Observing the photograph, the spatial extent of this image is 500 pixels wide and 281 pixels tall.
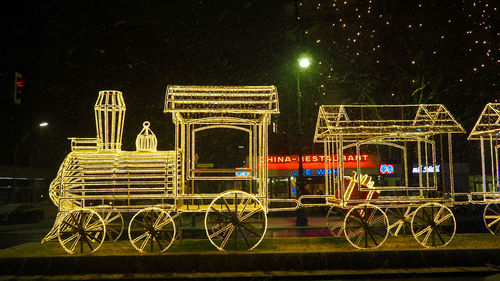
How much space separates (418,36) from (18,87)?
16.0 meters

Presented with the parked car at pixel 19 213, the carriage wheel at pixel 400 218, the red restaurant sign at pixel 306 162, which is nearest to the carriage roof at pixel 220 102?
the carriage wheel at pixel 400 218

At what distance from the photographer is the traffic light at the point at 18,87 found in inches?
604

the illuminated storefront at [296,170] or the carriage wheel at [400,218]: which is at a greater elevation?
the illuminated storefront at [296,170]

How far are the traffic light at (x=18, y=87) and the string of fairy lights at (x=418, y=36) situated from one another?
1276 centimetres

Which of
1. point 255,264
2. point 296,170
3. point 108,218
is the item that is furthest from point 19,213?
point 255,264

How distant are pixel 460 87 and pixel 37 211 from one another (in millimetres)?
24993

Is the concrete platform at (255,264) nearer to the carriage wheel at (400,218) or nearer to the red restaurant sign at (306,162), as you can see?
the carriage wheel at (400,218)

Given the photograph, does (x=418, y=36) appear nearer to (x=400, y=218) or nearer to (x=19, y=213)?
(x=400, y=218)

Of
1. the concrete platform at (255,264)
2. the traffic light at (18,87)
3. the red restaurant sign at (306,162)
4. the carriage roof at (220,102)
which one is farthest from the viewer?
the red restaurant sign at (306,162)

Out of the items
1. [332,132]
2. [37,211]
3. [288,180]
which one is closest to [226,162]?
[288,180]

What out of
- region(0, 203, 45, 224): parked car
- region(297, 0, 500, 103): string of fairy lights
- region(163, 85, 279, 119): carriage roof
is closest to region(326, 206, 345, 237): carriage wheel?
region(163, 85, 279, 119): carriage roof

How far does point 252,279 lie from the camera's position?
9195 mm

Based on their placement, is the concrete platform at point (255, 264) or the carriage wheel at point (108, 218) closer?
the concrete platform at point (255, 264)

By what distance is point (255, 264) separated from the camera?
31.7 feet
